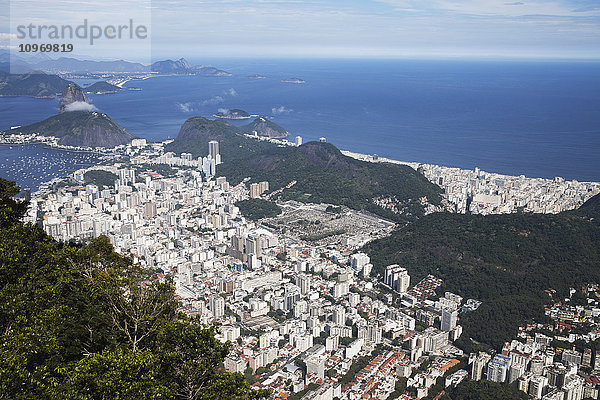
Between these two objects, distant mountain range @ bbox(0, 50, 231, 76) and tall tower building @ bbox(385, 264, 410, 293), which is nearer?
tall tower building @ bbox(385, 264, 410, 293)

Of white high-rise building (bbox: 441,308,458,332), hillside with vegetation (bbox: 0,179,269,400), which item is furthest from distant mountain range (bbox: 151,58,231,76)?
hillside with vegetation (bbox: 0,179,269,400)

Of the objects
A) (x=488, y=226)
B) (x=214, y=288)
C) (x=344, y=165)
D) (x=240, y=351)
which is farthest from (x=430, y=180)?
(x=240, y=351)

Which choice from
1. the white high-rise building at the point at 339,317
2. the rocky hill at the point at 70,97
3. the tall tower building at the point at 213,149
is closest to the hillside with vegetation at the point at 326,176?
the tall tower building at the point at 213,149

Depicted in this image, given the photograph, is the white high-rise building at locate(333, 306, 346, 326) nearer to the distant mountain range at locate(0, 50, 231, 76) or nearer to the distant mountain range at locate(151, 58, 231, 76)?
the distant mountain range at locate(0, 50, 231, 76)

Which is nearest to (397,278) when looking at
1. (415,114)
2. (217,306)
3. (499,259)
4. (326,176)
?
(499,259)

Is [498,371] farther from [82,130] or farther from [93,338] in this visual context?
[82,130]

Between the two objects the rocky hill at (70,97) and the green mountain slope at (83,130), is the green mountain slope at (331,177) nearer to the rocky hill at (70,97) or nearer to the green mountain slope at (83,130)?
the green mountain slope at (83,130)

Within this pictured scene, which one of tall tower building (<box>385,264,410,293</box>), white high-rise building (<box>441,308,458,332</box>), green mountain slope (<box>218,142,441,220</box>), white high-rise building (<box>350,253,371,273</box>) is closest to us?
white high-rise building (<box>441,308,458,332</box>)
